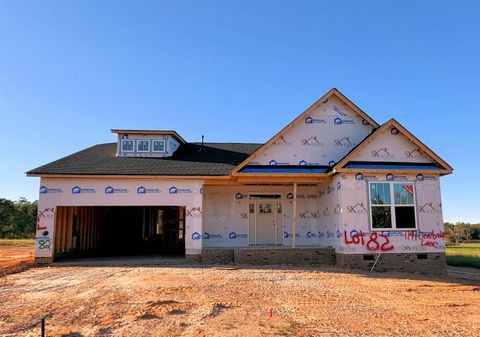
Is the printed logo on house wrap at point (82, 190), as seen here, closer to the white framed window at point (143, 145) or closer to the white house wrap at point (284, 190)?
the white house wrap at point (284, 190)

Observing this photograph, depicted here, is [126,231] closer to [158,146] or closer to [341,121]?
[158,146]

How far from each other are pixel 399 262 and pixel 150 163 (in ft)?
35.9

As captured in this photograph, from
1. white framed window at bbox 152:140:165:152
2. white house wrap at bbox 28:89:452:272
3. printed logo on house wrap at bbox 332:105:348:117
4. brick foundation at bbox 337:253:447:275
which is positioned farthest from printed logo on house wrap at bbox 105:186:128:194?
printed logo on house wrap at bbox 332:105:348:117

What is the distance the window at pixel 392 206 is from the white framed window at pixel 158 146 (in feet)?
32.6

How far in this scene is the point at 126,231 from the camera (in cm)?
2103

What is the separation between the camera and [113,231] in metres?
21.2

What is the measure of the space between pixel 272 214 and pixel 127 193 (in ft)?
21.9

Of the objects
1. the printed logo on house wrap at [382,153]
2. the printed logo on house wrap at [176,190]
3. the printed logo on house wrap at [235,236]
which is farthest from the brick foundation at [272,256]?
the printed logo on house wrap at [382,153]

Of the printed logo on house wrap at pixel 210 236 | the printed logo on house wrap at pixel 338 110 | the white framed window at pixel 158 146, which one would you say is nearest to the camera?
the printed logo on house wrap at pixel 338 110

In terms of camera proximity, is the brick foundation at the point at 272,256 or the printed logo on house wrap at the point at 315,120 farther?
the printed logo on house wrap at the point at 315,120

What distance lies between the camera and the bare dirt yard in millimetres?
6039

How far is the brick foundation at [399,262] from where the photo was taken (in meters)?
13.6

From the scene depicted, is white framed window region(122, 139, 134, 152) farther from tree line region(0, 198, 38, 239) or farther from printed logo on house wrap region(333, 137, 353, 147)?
tree line region(0, 198, 38, 239)

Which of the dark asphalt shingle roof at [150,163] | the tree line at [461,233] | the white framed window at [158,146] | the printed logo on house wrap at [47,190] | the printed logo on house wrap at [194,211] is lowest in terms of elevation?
the tree line at [461,233]
